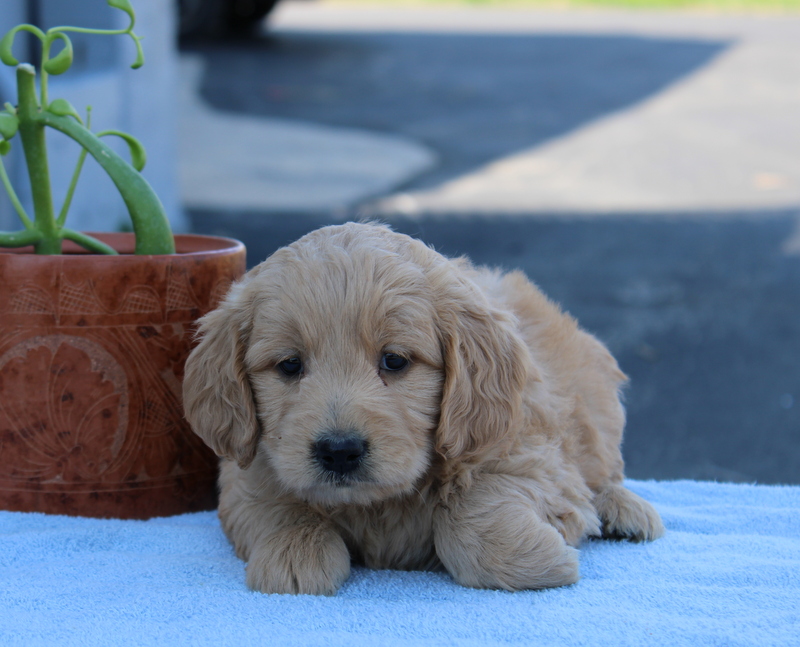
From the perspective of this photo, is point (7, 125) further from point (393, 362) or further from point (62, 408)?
point (393, 362)

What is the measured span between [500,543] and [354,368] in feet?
2.12

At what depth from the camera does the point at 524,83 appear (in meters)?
17.9

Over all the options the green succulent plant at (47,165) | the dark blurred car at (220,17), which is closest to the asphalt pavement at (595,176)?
the dark blurred car at (220,17)

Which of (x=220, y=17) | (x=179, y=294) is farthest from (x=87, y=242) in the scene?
(x=220, y=17)

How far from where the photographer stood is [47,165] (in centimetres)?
336

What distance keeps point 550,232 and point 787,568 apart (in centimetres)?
698

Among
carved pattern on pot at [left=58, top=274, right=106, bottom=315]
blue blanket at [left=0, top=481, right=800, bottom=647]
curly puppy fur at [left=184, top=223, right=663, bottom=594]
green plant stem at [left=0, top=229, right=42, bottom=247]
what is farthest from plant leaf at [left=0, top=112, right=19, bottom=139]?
blue blanket at [left=0, top=481, right=800, bottom=647]

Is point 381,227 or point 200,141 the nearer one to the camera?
point 381,227

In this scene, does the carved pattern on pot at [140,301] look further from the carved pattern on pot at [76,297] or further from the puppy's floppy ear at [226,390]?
the puppy's floppy ear at [226,390]

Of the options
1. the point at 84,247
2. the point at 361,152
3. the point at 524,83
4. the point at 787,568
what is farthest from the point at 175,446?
the point at 524,83

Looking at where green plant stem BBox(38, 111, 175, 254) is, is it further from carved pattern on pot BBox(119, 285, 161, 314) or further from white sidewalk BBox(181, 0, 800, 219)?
white sidewalk BBox(181, 0, 800, 219)

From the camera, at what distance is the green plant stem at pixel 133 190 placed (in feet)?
10.8

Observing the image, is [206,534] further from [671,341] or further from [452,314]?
[671,341]

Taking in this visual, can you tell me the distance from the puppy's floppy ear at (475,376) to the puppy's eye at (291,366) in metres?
0.42
